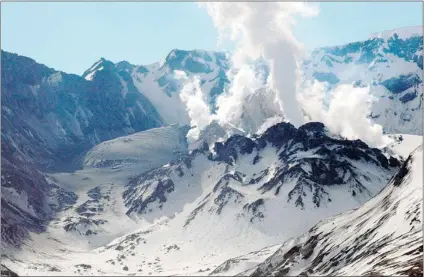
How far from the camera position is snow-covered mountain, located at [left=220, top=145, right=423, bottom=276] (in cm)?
9350

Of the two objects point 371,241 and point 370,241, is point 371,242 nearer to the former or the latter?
point 371,241

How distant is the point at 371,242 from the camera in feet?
392

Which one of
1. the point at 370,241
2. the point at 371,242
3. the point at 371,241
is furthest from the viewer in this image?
the point at 370,241

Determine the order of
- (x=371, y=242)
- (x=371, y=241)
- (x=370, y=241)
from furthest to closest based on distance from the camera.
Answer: (x=370, y=241) < (x=371, y=241) < (x=371, y=242)

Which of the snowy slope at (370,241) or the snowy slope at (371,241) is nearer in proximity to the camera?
the snowy slope at (371,241)

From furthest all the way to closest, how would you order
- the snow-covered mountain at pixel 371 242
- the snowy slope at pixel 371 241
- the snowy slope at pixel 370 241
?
the snowy slope at pixel 370 241 → the snowy slope at pixel 371 241 → the snow-covered mountain at pixel 371 242

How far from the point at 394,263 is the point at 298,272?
5060 cm

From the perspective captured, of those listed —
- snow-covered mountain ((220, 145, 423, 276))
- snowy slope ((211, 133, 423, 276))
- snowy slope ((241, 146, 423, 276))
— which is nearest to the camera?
snow-covered mountain ((220, 145, 423, 276))

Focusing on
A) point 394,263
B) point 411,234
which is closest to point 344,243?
point 411,234

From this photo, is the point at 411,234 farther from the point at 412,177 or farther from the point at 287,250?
the point at 287,250

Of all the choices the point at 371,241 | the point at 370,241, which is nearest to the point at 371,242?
the point at 371,241

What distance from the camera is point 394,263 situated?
87.8 m

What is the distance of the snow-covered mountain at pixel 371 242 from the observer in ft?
307

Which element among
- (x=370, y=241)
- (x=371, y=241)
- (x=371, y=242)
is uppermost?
(x=370, y=241)
